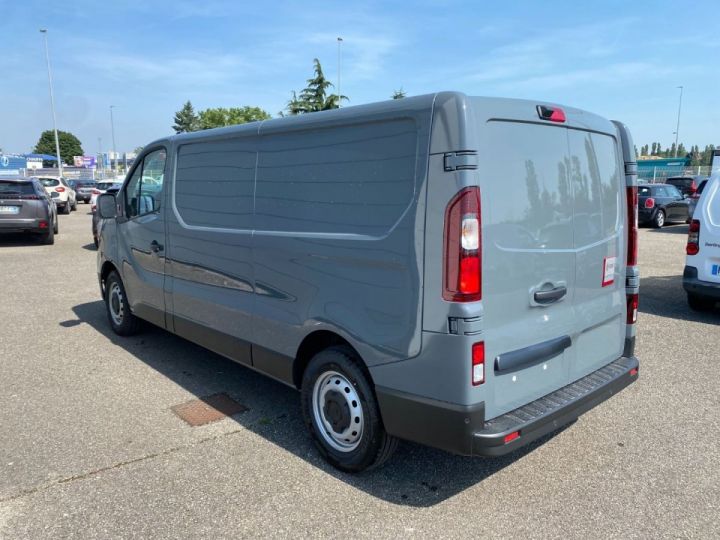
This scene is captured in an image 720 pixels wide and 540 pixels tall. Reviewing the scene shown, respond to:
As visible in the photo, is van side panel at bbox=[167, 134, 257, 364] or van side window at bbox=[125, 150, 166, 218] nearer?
van side panel at bbox=[167, 134, 257, 364]

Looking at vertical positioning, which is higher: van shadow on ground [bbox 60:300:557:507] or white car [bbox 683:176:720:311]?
white car [bbox 683:176:720:311]

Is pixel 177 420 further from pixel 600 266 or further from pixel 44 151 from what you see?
pixel 44 151

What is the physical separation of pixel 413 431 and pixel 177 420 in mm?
2017

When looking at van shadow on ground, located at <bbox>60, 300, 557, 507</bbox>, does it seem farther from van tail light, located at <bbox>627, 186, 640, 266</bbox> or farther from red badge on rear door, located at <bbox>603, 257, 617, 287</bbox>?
van tail light, located at <bbox>627, 186, 640, 266</bbox>

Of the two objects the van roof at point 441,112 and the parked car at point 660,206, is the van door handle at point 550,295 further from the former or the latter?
the parked car at point 660,206

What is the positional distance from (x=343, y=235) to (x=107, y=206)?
3.61m

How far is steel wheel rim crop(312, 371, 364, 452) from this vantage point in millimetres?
3262

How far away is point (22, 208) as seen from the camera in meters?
13.3

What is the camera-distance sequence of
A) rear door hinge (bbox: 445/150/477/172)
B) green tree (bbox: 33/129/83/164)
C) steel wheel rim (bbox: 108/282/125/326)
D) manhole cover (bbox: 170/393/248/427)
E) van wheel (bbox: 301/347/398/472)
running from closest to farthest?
rear door hinge (bbox: 445/150/477/172) → van wheel (bbox: 301/347/398/472) → manhole cover (bbox: 170/393/248/427) → steel wheel rim (bbox: 108/282/125/326) → green tree (bbox: 33/129/83/164)

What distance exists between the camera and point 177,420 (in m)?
4.09

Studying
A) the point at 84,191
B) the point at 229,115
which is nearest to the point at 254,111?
the point at 229,115

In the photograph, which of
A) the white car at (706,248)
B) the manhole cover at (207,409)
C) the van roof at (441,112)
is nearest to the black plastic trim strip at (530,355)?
the van roof at (441,112)

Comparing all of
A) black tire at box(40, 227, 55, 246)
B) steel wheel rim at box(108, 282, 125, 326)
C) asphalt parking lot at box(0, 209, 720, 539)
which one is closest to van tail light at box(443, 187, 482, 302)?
asphalt parking lot at box(0, 209, 720, 539)

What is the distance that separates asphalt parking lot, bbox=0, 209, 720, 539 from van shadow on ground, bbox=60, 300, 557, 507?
13mm
